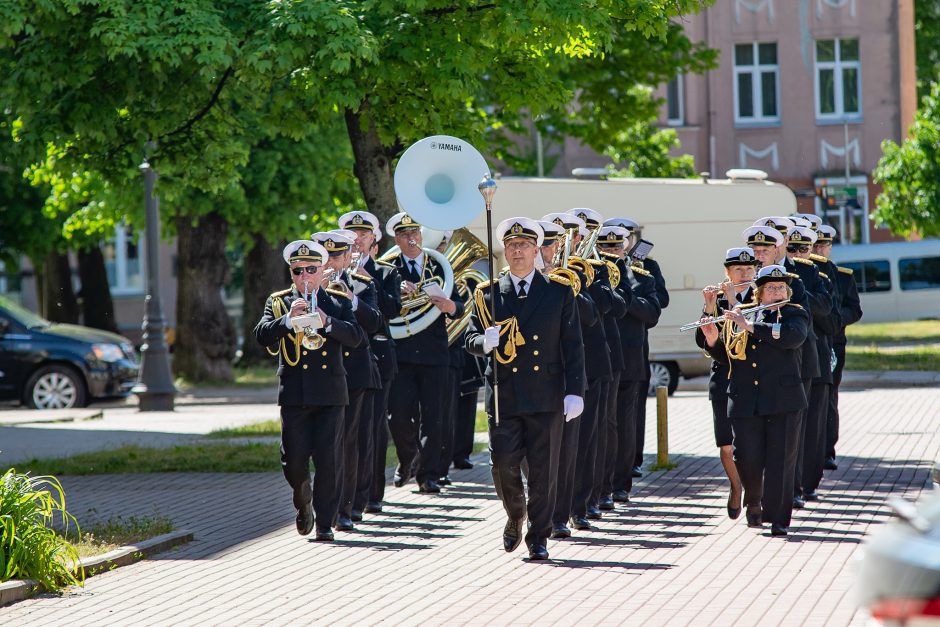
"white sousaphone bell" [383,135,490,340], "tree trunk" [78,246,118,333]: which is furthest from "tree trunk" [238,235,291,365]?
"white sousaphone bell" [383,135,490,340]

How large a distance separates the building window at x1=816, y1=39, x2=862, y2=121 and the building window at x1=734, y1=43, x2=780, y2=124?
4.08 ft

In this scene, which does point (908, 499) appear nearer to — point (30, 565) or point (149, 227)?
point (30, 565)

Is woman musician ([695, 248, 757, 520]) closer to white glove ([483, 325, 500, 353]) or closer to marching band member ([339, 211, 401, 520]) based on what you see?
white glove ([483, 325, 500, 353])

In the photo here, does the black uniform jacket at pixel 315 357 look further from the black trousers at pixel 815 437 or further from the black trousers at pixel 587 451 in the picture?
the black trousers at pixel 815 437

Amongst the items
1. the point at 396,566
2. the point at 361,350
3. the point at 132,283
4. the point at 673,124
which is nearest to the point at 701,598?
the point at 396,566

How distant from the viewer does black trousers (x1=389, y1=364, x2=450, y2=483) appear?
1232 cm

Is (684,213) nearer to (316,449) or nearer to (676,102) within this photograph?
(316,449)

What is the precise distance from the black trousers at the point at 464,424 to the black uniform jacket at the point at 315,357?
3.62 m

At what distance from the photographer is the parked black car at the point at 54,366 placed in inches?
914

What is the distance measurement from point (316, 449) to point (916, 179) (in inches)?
1146

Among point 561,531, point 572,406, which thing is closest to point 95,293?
point 561,531

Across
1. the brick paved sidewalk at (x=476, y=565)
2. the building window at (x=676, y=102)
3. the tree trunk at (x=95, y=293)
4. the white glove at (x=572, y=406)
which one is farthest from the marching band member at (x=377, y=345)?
the building window at (x=676, y=102)

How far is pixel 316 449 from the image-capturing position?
33.7 feet

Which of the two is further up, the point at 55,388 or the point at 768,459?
the point at 768,459
